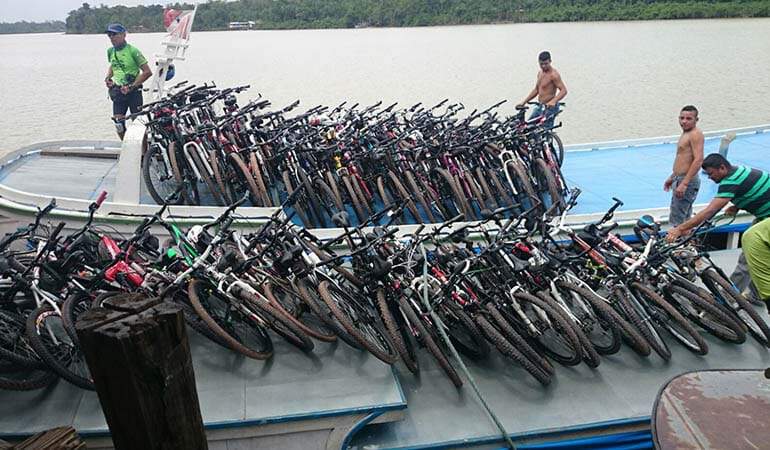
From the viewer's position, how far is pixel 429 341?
Answer: 358 centimetres

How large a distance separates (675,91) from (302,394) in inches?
596

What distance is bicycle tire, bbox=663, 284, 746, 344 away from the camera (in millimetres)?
3893

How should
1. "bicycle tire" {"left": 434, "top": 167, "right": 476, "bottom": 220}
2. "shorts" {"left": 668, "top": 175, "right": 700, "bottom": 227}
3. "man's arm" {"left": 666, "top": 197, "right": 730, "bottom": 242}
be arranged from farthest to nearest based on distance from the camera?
"bicycle tire" {"left": 434, "top": 167, "right": 476, "bottom": 220}
"shorts" {"left": 668, "top": 175, "right": 700, "bottom": 227}
"man's arm" {"left": 666, "top": 197, "right": 730, "bottom": 242}

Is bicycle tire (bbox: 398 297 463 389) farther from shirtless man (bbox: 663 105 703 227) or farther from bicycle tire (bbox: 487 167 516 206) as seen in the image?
shirtless man (bbox: 663 105 703 227)

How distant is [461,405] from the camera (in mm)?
3549

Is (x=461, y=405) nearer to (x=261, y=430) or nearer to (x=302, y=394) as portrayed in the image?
(x=302, y=394)

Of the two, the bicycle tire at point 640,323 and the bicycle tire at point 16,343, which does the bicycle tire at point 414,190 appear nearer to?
the bicycle tire at point 640,323

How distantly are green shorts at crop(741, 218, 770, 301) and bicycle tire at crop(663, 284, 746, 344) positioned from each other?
36cm

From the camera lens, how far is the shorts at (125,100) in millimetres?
6934

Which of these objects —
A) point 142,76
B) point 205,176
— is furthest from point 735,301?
point 142,76

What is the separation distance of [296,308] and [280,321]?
0.36 metres

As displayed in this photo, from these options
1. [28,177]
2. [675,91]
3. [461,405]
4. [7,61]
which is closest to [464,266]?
[461,405]

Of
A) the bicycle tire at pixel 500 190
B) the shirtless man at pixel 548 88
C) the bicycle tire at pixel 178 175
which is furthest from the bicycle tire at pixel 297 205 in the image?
the shirtless man at pixel 548 88

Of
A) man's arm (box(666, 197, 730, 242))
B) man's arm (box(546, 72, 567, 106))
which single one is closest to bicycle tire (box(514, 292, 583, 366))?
man's arm (box(666, 197, 730, 242))
